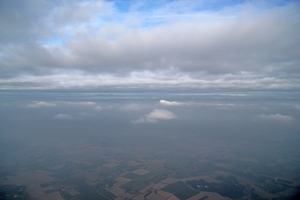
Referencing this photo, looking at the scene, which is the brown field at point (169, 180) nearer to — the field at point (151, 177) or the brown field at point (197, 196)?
the field at point (151, 177)

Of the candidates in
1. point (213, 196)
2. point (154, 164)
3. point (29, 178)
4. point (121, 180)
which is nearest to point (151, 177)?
point (121, 180)

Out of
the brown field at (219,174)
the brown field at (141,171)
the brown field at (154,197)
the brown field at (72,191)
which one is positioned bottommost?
the brown field at (141,171)

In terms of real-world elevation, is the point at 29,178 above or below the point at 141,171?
above

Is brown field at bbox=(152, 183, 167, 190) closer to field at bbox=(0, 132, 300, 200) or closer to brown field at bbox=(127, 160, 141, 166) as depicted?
field at bbox=(0, 132, 300, 200)

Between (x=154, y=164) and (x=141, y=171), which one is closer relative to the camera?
(x=141, y=171)

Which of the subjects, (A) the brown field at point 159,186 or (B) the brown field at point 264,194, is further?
(A) the brown field at point 159,186

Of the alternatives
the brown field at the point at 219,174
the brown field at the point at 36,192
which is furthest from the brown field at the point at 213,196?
the brown field at the point at 36,192

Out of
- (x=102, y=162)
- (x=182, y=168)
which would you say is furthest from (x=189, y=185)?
(x=102, y=162)

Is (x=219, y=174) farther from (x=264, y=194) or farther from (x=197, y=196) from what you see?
(x=197, y=196)

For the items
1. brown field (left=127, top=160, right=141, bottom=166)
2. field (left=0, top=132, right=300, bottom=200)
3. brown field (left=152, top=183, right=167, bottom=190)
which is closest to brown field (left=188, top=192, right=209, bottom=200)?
field (left=0, top=132, right=300, bottom=200)

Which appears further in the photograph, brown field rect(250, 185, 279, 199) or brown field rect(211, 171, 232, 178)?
brown field rect(211, 171, 232, 178)

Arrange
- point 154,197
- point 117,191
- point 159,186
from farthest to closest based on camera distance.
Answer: point 159,186, point 117,191, point 154,197

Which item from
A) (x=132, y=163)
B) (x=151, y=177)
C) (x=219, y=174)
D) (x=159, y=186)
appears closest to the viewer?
(x=159, y=186)
